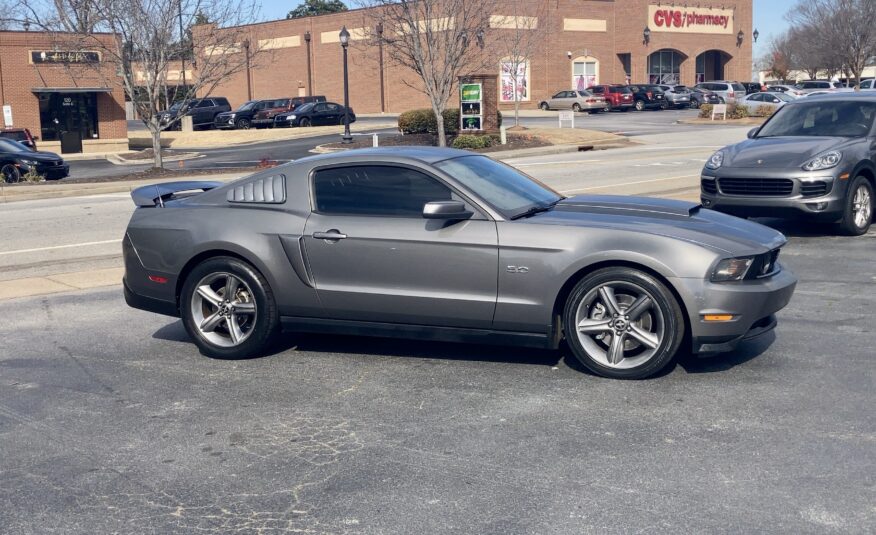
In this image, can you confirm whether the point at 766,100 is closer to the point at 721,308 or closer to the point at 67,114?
the point at 67,114

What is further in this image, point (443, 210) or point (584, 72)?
point (584, 72)

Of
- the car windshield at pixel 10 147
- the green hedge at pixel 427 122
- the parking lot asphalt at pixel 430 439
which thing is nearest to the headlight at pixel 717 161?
the parking lot asphalt at pixel 430 439

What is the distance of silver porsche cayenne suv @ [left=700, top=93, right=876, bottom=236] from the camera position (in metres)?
11.4

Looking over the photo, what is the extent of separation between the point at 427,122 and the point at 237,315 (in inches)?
1196

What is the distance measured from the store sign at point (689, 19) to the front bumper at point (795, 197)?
201 ft

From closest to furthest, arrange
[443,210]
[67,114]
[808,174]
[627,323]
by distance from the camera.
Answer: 1. [627,323]
2. [443,210]
3. [808,174]
4. [67,114]

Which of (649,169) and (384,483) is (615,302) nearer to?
(384,483)

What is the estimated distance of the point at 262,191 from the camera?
728 centimetres

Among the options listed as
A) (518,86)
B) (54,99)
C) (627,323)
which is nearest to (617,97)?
(518,86)

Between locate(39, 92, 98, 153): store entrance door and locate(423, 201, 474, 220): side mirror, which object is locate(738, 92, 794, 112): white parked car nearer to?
locate(39, 92, 98, 153): store entrance door

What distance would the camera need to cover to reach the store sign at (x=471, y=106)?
34.9 m

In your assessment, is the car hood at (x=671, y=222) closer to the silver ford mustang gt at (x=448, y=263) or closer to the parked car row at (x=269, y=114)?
the silver ford mustang gt at (x=448, y=263)

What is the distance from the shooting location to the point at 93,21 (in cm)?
2667

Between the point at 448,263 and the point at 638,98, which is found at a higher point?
the point at 638,98
